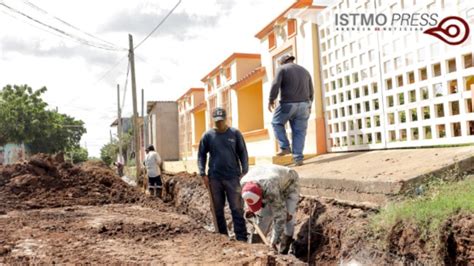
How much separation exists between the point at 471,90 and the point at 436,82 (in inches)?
23.0

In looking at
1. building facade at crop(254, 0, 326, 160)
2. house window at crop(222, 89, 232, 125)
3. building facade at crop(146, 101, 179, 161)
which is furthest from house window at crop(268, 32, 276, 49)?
building facade at crop(146, 101, 179, 161)

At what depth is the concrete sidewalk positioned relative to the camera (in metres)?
4.07

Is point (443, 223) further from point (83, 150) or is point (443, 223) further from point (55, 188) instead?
point (83, 150)

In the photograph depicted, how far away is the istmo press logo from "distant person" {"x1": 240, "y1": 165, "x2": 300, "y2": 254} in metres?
2.65

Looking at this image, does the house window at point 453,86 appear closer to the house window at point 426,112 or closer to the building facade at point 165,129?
the house window at point 426,112

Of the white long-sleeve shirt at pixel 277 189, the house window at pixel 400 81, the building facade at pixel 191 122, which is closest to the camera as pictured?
the white long-sleeve shirt at pixel 277 189

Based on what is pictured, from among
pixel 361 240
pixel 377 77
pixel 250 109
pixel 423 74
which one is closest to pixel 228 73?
pixel 250 109

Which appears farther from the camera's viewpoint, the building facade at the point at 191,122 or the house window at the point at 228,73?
the building facade at the point at 191,122

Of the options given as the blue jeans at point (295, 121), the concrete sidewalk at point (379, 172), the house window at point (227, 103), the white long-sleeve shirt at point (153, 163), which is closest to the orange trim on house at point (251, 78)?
→ the house window at point (227, 103)

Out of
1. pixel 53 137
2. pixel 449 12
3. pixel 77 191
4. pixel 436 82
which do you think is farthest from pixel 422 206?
pixel 53 137

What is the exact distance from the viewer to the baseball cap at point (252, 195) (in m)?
4.22

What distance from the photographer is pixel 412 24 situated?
5887 millimetres

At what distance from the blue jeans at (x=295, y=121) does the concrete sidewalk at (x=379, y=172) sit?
0.51 metres

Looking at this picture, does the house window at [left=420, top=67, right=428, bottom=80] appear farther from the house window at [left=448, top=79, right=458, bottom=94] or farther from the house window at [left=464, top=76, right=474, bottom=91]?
the house window at [left=464, top=76, right=474, bottom=91]
